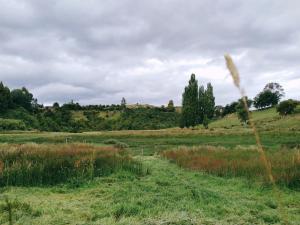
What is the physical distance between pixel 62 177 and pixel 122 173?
7.45ft

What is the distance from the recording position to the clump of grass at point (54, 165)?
46.1 ft

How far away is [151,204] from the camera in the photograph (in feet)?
31.6

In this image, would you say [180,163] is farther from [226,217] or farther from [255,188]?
[226,217]

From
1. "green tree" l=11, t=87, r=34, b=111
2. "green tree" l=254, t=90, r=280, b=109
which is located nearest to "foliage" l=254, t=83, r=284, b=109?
"green tree" l=254, t=90, r=280, b=109

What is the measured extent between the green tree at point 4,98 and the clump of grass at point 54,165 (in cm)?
7725

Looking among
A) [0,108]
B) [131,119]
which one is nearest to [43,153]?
[0,108]

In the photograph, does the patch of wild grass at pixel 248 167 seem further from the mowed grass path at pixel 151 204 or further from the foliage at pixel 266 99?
the foliage at pixel 266 99

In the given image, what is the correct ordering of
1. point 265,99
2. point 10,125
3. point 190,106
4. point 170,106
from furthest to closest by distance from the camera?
point 170,106, point 265,99, point 190,106, point 10,125

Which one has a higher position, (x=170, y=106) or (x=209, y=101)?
(x=170, y=106)

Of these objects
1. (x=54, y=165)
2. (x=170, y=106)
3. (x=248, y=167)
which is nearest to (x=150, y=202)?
(x=54, y=165)

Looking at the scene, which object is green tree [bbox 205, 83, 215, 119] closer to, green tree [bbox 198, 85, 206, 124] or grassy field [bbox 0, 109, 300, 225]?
green tree [bbox 198, 85, 206, 124]

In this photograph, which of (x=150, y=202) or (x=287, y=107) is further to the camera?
(x=287, y=107)

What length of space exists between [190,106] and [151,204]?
74.3m

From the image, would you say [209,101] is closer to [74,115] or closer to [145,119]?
[145,119]
